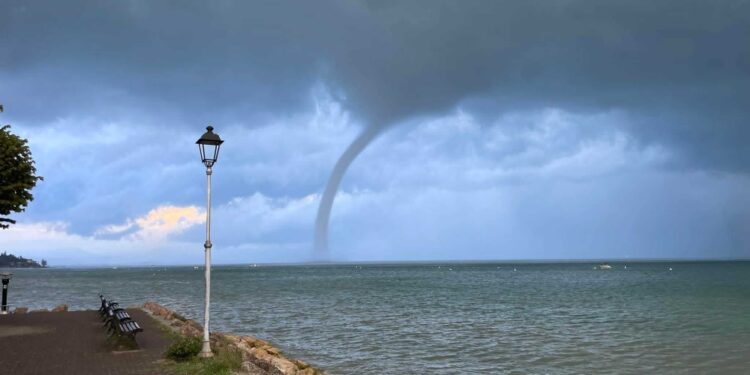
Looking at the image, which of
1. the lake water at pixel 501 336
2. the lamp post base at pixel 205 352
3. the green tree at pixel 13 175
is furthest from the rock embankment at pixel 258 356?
the green tree at pixel 13 175

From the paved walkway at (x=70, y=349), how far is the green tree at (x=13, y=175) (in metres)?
5.04

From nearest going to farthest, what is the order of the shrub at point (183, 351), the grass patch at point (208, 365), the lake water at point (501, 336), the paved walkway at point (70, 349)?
1. the grass patch at point (208, 365)
2. the paved walkway at point (70, 349)
3. the shrub at point (183, 351)
4. the lake water at point (501, 336)

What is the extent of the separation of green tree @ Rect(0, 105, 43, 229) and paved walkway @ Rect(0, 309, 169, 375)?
5041 millimetres

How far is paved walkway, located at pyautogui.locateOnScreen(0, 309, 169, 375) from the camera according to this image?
1468 cm

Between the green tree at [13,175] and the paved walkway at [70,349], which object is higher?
the green tree at [13,175]

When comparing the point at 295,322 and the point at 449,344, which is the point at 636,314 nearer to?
the point at 449,344

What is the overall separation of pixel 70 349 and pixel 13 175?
9229 millimetres

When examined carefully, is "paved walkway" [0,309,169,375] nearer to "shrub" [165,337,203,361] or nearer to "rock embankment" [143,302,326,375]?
"shrub" [165,337,203,361]

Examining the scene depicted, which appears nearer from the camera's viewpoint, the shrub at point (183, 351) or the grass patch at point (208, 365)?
the grass patch at point (208, 365)

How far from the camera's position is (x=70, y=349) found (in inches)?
706

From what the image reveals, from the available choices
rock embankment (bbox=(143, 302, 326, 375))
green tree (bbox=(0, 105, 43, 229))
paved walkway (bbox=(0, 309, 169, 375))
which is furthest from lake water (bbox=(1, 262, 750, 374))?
green tree (bbox=(0, 105, 43, 229))

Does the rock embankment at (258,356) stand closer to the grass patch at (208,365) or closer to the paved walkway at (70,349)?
the grass patch at (208,365)

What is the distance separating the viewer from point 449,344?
1038 inches

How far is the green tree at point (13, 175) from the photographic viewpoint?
880 inches
